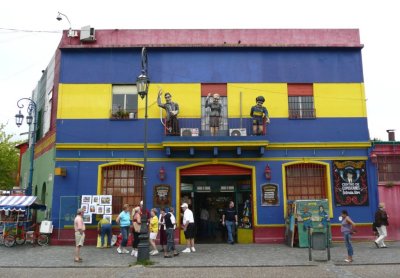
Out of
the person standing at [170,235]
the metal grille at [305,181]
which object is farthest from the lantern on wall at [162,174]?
the metal grille at [305,181]

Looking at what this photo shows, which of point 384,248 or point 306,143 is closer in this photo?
point 384,248

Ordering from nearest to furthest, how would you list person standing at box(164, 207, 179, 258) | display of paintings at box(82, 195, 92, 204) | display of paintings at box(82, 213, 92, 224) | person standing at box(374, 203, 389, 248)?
person standing at box(164, 207, 179, 258) → person standing at box(374, 203, 389, 248) → display of paintings at box(82, 213, 92, 224) → display of paintings at box(82, 195, 92, 204)

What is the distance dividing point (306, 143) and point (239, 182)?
3.26m

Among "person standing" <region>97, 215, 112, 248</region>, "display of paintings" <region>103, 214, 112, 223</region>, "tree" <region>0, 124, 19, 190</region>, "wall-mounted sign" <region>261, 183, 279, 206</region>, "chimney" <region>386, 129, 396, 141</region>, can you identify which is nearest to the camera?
"person standing" <region>97, 215, 112, 248</region>

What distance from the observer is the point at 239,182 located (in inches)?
682

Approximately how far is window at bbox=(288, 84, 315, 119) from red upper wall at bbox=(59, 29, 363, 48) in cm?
200

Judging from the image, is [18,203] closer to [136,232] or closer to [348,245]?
[136,232]

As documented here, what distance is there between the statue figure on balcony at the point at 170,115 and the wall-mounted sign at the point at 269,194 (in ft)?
13.8

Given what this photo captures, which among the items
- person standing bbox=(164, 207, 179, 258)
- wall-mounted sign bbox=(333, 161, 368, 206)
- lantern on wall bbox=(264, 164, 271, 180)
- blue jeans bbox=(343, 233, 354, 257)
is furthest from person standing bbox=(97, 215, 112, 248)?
wall-mounted sign bbox=(333, 161, 368, 206)

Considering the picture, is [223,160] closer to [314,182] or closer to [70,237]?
[314,182]

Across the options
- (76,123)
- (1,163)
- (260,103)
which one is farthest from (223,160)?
(1,163)

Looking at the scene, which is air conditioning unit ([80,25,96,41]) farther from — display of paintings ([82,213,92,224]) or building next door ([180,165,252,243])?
display of paintings ([82,213,92,224])

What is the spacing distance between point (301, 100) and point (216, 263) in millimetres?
8373

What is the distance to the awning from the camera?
52.6 ft
